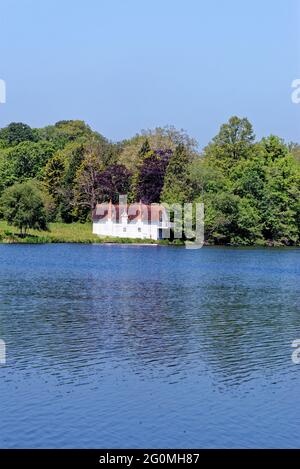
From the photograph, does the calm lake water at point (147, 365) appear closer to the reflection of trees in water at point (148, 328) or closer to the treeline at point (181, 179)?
the reflection of trees in water at point (148, 328)

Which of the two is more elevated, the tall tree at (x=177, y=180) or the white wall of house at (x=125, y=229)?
the tall tree at (x=177, y=180)

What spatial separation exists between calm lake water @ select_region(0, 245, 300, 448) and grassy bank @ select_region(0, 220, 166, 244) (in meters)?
39.5

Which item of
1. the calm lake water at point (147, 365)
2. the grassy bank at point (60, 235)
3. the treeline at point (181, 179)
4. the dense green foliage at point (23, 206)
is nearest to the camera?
the calm lake water at point (147, 365)

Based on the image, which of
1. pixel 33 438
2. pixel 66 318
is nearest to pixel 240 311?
pixel 66 318

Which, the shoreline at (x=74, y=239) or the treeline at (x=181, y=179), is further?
the treeline at (x=181, y=179)

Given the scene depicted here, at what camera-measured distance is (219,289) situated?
40625 mm

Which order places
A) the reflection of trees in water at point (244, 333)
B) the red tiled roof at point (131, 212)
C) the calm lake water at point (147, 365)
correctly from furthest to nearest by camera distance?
the red tiled roof at point (131, 212) < the reflection of trees in water at point (244, 333) < the calm lake water at point (147, 365)

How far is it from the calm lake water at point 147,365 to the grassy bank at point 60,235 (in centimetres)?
3953

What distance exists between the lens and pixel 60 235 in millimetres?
86375

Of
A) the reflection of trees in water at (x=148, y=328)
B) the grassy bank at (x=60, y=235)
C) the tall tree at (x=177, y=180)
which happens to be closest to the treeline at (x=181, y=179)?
the tall tree at (x=177, y=180)

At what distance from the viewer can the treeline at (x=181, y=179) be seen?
286 feet

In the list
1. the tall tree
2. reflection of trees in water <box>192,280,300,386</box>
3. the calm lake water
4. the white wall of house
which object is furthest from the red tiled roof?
reflection of trees in water <box>192,280,300,386</box>
